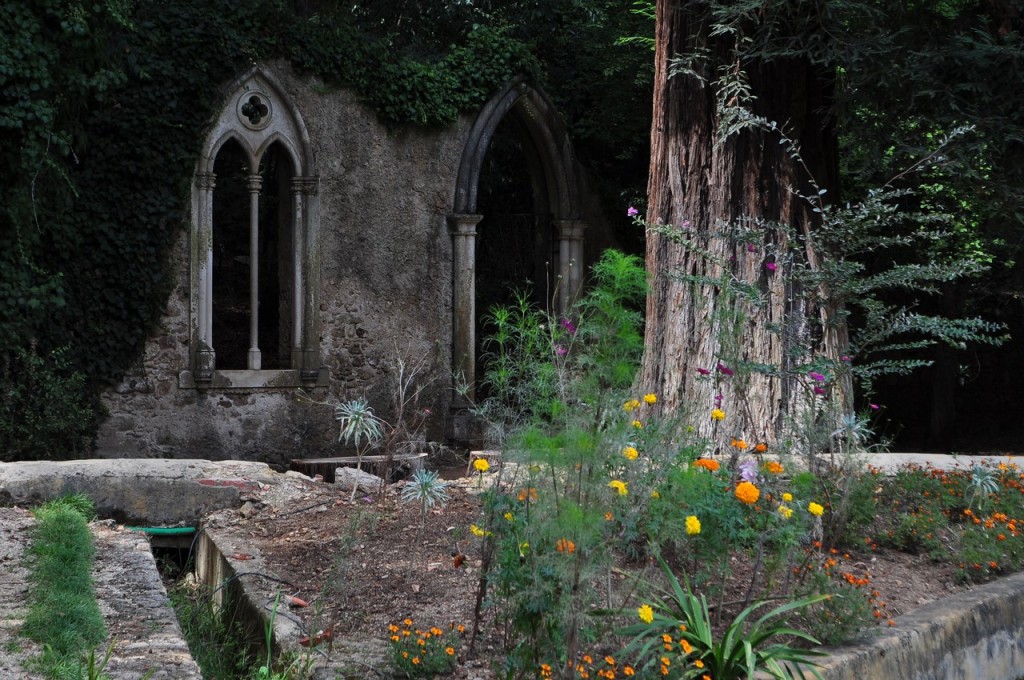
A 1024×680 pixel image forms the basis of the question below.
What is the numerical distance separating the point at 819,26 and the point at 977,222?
19.6 ft

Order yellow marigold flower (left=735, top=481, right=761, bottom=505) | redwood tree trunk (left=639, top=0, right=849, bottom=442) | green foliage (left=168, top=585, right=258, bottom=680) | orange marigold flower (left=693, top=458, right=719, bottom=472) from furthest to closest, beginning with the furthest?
1. redwood tree trunk (left=639, top=0, right=849, bottom=442)
2. green foliage (left=168, top=585, right=258, bottom=680)
3. orange marigold flower (left=693, top=458, right=719, bottom=472)
4. yellow marigold flower (left=735, top=481, right=761, bottom=505)

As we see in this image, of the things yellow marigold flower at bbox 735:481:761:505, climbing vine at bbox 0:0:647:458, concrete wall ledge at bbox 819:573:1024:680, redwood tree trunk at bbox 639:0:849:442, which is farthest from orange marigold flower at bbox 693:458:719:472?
climbing vine at bbox 0:0:647:458

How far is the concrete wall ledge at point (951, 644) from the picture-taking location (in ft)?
12.1

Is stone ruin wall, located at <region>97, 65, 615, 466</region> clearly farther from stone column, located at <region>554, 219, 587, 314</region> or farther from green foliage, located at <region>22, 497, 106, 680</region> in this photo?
green foliage, located at <region>22, 497, 106, 680</region>

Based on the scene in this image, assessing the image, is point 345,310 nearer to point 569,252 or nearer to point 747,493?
point 569,252

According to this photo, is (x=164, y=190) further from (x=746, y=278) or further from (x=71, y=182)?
(x=746, y=278)

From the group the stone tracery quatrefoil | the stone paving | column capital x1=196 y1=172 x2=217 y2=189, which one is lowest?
the stone paving

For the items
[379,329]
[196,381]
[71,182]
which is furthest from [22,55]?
[379,329]

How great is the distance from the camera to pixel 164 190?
10.7 m

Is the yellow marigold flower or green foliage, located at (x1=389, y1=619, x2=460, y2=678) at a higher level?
the yellow marigold flower

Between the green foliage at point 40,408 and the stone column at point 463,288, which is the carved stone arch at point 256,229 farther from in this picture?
the stone column at point 463,288

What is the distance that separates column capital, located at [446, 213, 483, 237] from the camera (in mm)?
12445

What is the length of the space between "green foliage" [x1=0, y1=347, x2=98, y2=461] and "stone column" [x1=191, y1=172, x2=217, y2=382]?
1.22 metres

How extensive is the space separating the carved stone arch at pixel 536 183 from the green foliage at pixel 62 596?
6915mm
